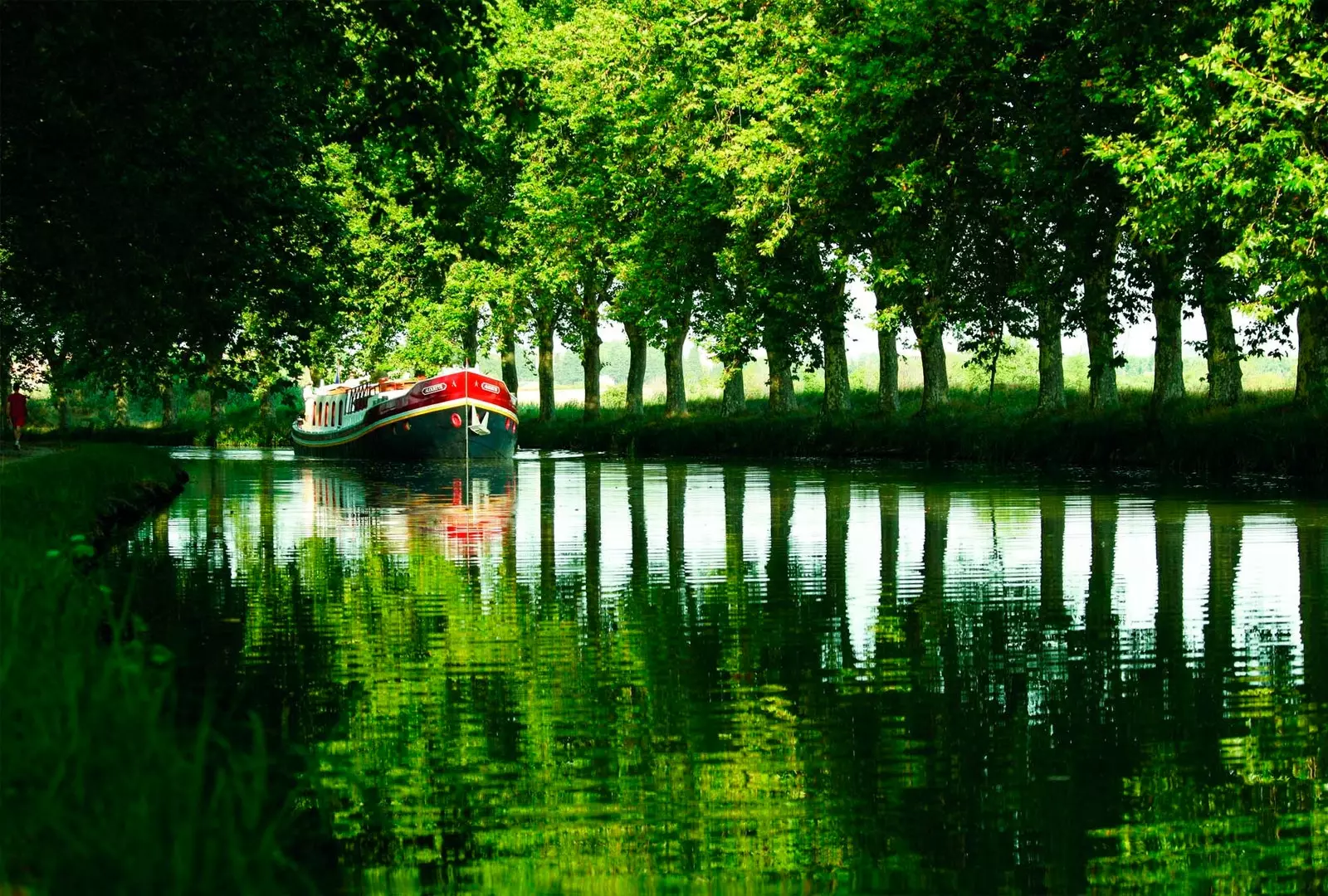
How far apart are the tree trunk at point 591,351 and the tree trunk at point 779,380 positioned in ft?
37.5

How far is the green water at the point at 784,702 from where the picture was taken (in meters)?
5.79

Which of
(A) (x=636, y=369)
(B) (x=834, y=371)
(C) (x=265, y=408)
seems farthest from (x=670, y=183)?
(C) (x=265, y=408)

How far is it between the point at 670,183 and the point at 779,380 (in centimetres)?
662

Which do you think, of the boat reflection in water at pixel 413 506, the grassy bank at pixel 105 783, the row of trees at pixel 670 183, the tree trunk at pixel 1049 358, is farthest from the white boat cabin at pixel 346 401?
the grassy bank at pixel 105 783

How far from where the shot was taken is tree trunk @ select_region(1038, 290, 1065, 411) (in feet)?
134

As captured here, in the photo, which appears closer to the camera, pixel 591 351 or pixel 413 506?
pixel 413 506

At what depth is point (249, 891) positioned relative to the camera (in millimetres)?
3373

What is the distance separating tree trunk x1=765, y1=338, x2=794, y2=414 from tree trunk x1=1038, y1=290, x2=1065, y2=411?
9860 mm

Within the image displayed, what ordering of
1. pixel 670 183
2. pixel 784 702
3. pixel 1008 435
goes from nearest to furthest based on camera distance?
1. pixel 784 702
2. pixel 1008 435
3. pixel 670 183

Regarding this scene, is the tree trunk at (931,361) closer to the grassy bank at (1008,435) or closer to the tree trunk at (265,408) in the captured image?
the grassy bank at (1008,435)

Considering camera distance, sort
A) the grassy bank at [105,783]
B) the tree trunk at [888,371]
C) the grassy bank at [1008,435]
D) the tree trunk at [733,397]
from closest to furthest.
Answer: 1. the grassy bank at [105,783]
2. the grassy bank at [1008,435]
3. the tree trunk at [888,371]
4. the tree trunk at [733,397]

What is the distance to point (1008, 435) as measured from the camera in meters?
39.8

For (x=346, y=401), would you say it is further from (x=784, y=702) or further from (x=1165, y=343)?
(x=784, y=702)

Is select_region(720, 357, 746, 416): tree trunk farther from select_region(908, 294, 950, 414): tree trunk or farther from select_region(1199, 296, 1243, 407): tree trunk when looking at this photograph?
select_region(1199, 296, 1243, 407): tree trunk
